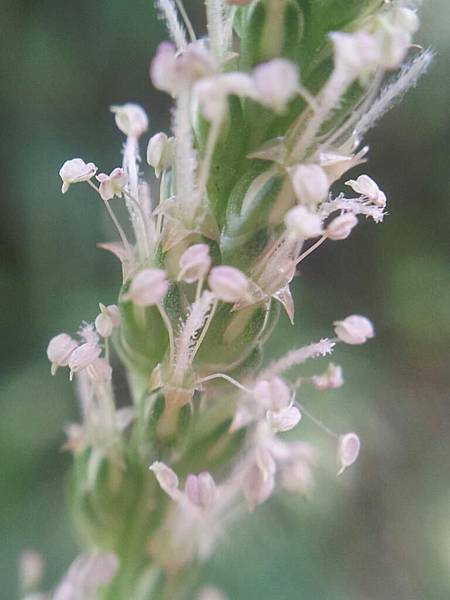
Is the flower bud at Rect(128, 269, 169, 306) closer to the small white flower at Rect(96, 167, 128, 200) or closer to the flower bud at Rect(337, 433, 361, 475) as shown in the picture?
A: the small white flower at Rect(96, 167, 128, 200)

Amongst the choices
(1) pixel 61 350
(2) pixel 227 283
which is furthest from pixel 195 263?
(1) pixel 61 350

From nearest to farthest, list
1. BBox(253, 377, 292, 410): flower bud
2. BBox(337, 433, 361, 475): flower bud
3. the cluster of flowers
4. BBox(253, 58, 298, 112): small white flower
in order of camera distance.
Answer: BBox(253, 58, 298, 112): small white flower < the cluster of flowers < BBox(253, 377, 292, 410): flower bud < BBox(337, 433, 361, 475): flower bud

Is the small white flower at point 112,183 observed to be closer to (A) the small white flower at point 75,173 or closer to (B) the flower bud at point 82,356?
(A) the small white flower at point 75,173

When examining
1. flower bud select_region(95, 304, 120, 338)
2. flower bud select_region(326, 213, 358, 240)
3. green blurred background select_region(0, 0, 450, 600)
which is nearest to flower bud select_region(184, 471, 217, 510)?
flower bud select_region(95, 304, 120, 338)

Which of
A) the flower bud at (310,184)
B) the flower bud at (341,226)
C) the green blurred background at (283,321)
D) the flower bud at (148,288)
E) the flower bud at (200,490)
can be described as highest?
the flower bud at (310,184)

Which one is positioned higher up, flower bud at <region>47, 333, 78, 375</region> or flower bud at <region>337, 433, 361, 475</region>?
flower bud at <region>47, 333, 78, 375</region>

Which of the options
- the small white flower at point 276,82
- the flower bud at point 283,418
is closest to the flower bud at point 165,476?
the flower bud at point 283,418
